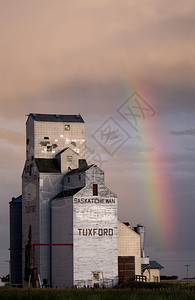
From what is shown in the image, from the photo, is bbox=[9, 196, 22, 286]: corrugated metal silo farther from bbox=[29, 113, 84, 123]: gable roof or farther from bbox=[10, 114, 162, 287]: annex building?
bbox=[29, 113, 84, 123]: gable roof

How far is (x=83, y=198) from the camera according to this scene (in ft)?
267

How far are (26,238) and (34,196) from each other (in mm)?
6709

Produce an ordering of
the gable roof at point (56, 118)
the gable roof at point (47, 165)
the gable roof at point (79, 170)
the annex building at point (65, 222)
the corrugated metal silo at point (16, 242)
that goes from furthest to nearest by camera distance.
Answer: the corrugated metal silo at point (16, 242), the gable roof at point (56, 118), the gable roof at point (47, 165), the gable roof at point (79, 170), the annex building at point (65, 222)

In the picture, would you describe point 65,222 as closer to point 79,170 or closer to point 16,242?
point 79,170

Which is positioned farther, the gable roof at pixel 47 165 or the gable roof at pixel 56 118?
the gable roof at pixel 56 118

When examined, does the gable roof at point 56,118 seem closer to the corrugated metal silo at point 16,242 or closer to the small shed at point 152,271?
the corrugated metal silo at point 16,242

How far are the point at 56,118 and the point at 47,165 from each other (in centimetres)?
741

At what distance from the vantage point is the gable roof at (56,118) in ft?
301

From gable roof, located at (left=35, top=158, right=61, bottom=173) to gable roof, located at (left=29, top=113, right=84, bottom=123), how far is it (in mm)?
5716

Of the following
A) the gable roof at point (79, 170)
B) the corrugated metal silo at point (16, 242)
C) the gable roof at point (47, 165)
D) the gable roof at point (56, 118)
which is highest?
the gable roof at point (56, 118)

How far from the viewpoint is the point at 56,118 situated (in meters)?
92.7

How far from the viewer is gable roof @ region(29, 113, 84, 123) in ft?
301

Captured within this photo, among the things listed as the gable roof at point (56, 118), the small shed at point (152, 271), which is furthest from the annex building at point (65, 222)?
the small shed at point (152, 271)

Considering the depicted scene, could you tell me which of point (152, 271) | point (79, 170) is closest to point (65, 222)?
point (79, 170)
